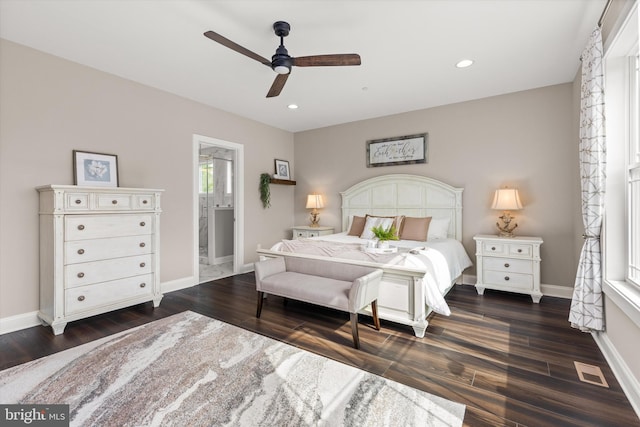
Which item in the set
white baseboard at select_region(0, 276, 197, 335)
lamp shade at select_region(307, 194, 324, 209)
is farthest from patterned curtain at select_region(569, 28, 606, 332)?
white baseboard at select_region(0, 276, 197, 335)

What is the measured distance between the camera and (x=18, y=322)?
2.86 meters

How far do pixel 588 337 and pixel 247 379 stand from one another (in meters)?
2.91

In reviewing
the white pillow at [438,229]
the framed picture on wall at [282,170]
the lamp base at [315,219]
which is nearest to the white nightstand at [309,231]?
the lamp base at [315,219]

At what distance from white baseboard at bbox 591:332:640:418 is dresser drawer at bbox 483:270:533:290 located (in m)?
1.23

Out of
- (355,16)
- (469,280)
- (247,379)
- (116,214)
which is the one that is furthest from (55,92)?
(469,280)

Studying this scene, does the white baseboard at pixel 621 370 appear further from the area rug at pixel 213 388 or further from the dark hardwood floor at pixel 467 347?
the area rug at pixel 213 388

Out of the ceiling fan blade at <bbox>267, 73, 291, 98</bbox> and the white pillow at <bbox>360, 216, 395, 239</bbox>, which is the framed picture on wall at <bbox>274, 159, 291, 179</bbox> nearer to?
the white pillow at <bbox>360, 216, 395, 239</bbox>

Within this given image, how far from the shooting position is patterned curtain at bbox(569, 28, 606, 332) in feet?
7.60

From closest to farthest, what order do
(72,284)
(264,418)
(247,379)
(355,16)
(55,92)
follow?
(264,418) → (247,379) → (355,16) → (72,284) → (55,92)

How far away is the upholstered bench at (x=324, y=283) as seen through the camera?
249 centimetres

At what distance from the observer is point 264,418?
5.43 feet

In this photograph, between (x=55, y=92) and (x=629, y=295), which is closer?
(x=629, y=295)

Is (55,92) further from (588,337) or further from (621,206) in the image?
(588,337)

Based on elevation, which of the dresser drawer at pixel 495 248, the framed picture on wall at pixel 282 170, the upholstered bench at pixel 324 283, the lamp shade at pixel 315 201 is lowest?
the upholstered bench at pixel 324 283
